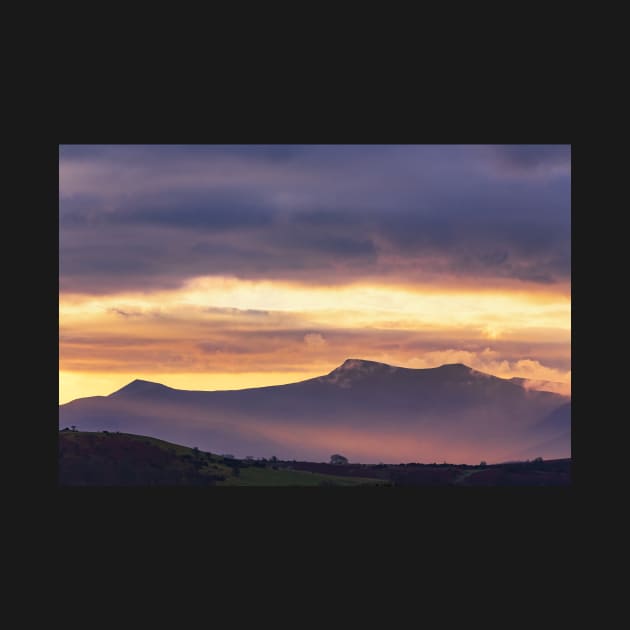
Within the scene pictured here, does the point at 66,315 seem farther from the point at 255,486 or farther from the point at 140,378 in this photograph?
the point at 255,486

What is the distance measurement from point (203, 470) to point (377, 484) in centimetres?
402

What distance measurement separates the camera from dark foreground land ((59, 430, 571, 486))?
27453 mm

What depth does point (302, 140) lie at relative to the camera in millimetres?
26672

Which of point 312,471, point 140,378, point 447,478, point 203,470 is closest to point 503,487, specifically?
point 447,478

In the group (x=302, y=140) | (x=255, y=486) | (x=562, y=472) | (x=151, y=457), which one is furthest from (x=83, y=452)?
(x=562, y=472)

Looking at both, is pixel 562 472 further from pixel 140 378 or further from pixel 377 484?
pixel 140 378

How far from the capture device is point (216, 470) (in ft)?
91.0

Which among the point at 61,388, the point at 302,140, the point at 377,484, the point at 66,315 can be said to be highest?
the point at 302,140

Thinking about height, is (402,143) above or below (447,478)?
above

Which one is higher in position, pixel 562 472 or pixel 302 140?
pixel 302 140

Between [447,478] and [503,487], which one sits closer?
[503,487]

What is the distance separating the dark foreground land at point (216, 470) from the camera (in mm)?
27453

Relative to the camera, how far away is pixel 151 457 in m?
28.0

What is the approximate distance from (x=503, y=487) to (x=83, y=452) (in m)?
9.63
